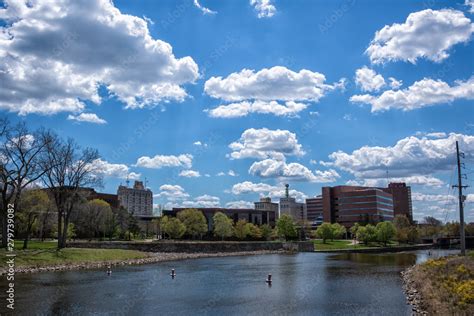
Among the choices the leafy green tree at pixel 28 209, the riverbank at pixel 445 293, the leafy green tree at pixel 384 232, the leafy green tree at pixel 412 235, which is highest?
the leafy green tree at pixel 28 209

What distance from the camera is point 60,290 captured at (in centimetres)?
3416

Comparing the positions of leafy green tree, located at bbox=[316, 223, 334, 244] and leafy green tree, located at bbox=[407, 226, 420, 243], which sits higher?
leafy green tree, located at bbox=[316, 223, 334, 244]

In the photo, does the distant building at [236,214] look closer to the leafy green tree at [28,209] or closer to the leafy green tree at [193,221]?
the leafy green tree at [193,221]

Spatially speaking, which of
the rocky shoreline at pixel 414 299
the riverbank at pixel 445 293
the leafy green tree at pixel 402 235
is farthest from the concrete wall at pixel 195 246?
the riverbank at pixel 445 293

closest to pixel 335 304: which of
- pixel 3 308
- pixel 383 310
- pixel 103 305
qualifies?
pixel 383 310

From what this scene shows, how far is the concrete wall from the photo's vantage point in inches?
3408

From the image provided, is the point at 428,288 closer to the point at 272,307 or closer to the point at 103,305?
the point at 272,307

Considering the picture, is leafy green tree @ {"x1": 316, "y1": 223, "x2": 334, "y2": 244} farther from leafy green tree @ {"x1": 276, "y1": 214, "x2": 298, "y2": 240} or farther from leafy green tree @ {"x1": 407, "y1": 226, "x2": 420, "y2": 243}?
leafy green tree @ {"x1": 407, "y1": 226, "x2": 420, "y2": 243}

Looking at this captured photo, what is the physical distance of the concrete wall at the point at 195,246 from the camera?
284 ft

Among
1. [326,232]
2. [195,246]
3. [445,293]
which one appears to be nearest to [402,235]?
[326,232]

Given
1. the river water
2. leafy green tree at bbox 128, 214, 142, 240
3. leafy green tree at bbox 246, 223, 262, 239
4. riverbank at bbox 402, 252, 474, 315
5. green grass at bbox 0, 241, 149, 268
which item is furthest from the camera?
leafy green tree at bbox 246, 223, 262, 239

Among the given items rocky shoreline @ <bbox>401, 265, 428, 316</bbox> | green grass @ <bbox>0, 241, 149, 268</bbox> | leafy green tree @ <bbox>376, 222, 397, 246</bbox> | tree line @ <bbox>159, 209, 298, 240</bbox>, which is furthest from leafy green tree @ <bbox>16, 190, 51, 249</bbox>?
leafy green tree @ <bbox>376, 222, 397, 246</bbox>

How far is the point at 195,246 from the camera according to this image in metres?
98.4

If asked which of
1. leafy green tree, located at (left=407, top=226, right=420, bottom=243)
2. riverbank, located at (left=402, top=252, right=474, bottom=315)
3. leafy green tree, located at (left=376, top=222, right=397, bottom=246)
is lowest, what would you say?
leafy green tree, located at (left=407, top=226, right=420, bottom=243)
